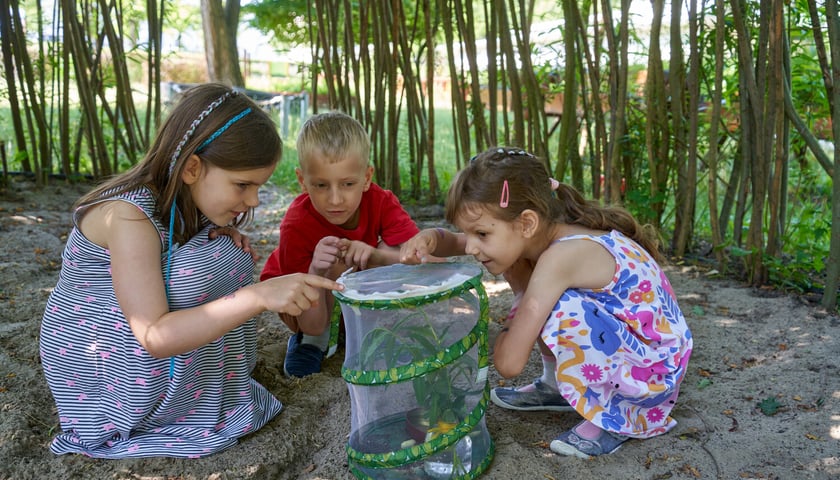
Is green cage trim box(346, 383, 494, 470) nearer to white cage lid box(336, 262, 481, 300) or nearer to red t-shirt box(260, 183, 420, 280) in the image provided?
white cage lid box(336, 262, 481, 300)

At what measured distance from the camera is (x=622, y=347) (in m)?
1.78

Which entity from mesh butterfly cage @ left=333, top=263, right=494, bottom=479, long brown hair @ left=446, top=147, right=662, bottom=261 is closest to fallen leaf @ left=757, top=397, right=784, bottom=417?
long brown hair @ left=446, top=147, right=662, bottom=261

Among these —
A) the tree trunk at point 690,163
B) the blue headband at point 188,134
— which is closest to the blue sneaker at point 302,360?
the blue headband at point 188,134

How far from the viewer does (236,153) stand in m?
1.76

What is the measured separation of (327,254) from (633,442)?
1.04 metres

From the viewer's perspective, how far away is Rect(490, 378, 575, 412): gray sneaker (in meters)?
2.06

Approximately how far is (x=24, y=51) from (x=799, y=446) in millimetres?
4667

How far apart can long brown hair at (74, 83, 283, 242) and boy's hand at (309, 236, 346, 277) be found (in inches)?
14.8

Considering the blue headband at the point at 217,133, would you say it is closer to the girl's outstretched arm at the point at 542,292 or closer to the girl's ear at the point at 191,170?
the girl's ear at the point at 191,170

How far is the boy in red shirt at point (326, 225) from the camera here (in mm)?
2232

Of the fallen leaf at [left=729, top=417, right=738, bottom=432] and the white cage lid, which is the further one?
the fallen leaf at [left=729, top=417, right=738, bottom=432]

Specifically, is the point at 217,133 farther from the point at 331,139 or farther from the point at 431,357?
the point at 431,357

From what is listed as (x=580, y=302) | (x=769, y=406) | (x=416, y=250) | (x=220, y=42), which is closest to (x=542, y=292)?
(x=580, y=302)

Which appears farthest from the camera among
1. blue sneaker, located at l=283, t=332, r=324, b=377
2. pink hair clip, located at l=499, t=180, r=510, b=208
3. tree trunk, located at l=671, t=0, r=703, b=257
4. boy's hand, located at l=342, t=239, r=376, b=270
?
tree trunk, located at l=671, t=0, r=703, b=257
